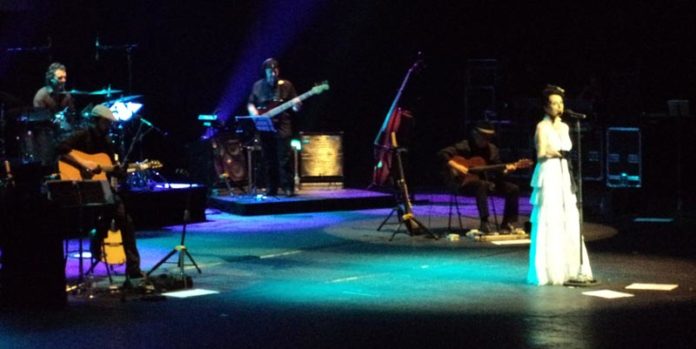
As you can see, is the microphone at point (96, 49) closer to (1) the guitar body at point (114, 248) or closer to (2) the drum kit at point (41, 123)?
(2) the drum kit at point (41, 123)

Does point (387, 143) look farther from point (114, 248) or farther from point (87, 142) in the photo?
point (87, 142)

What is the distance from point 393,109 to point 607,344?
7006mm

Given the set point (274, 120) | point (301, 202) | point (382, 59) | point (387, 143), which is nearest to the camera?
point (387, 143)

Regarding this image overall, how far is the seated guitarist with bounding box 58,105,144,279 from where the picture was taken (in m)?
11.6

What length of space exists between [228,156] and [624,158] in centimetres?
602

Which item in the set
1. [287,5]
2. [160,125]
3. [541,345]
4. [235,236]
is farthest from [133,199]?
[541,345]

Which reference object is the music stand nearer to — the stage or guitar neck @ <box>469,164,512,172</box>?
the stage

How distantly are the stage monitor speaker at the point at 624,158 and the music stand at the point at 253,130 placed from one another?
4.95 m

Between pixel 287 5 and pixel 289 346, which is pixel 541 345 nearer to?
pixel 289 346

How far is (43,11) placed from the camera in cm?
1797

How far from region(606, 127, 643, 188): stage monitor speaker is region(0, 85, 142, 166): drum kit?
22.5 feet

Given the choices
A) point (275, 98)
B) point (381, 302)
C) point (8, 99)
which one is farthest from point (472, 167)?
point (8, 99)

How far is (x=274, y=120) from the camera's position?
1814cm

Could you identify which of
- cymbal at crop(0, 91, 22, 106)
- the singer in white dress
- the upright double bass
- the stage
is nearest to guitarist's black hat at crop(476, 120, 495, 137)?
the upright double bass
